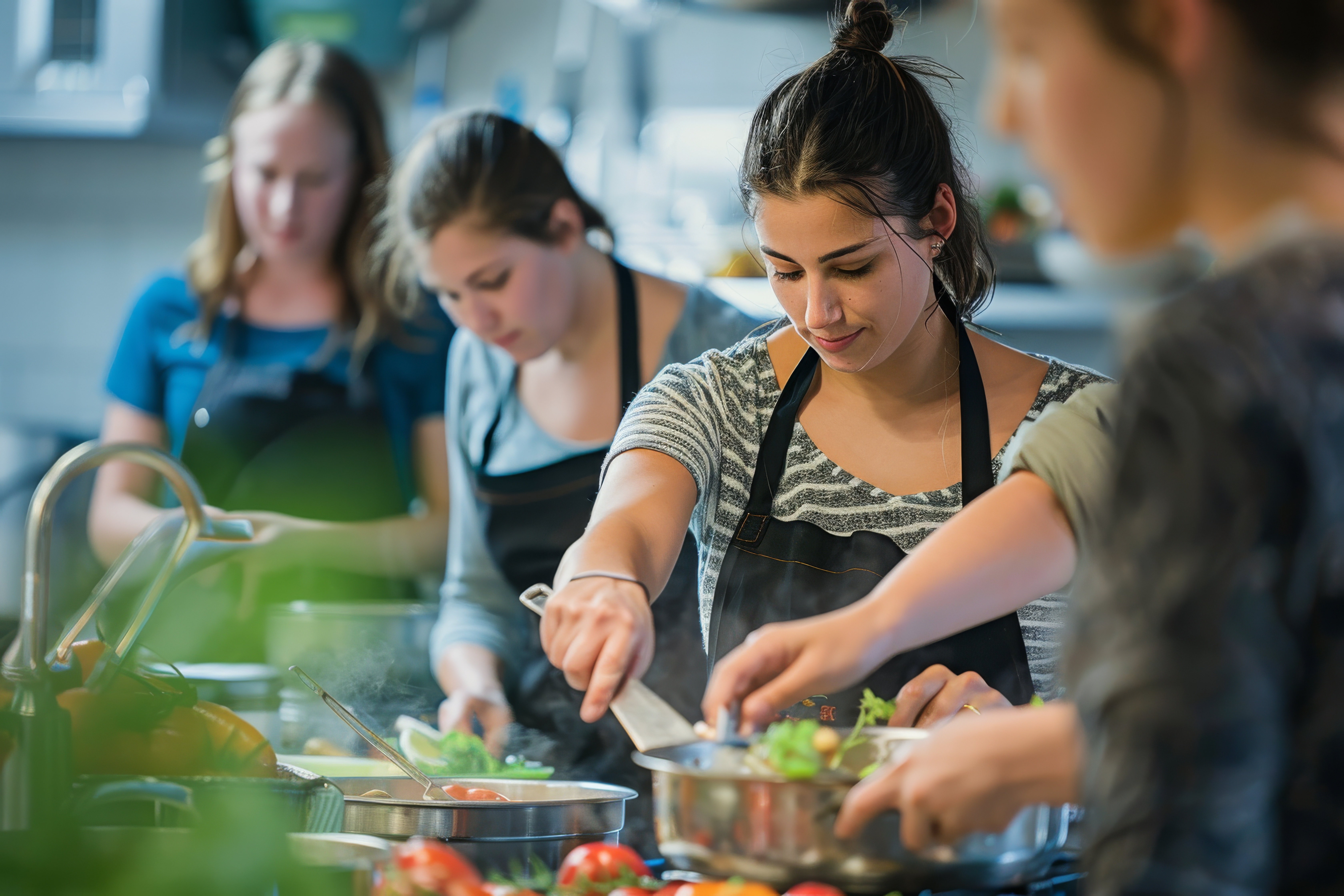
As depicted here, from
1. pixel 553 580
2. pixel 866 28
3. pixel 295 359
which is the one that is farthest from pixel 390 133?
pixel 866 28

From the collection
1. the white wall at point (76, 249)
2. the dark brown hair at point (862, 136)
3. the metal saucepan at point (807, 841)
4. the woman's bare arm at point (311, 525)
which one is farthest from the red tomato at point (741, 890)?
the white wall at point (76, 249)

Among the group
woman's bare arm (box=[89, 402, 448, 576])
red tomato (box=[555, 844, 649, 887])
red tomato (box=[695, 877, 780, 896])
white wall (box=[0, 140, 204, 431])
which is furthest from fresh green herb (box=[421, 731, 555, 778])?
white wall (box=[0, 140, 204, 431])

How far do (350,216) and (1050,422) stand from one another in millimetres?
1820

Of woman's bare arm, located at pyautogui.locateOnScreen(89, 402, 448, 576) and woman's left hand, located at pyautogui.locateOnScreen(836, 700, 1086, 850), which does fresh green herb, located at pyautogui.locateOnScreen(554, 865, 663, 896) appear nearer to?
woman's left hand, located at pyautogui.locateOnScreen(836, 700, 1086, 850)

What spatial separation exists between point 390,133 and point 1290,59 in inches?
122

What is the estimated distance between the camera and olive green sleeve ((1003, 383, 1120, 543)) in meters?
1.03

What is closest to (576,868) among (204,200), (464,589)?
(464,589)

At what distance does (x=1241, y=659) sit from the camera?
55 cm

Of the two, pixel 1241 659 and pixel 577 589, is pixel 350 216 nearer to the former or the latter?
pixel 577 589

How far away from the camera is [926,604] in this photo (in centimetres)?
103

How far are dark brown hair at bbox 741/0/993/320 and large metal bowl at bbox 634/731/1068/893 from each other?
2.30ft

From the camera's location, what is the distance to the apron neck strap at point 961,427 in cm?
143

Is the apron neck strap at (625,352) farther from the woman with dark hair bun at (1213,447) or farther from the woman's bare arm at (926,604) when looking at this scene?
the woman with dark hair bun at (1213,447)

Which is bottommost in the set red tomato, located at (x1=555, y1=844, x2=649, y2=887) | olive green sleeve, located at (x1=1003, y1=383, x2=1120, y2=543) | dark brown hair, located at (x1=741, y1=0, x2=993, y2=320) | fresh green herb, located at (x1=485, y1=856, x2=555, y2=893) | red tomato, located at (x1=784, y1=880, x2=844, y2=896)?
fresh green herb, located at (x1=485, y1=856, x2=555, y2=893)
